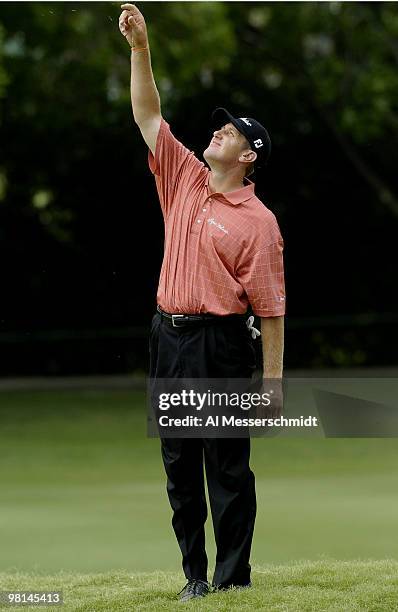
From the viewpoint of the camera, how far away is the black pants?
484 cm

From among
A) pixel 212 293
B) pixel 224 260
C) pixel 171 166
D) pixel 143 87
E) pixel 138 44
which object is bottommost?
pixel 212 293

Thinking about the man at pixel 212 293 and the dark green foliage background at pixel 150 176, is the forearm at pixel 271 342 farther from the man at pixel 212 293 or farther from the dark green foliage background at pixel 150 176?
the dark green foliage background at pixel 150 176

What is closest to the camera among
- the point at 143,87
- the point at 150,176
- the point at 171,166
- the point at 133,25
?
the point at 133,25

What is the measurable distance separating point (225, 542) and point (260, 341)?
2.85ft

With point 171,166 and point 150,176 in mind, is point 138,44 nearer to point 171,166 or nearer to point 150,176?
point 171,166

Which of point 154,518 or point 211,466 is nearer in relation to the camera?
point 211,466

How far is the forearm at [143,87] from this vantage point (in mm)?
4809

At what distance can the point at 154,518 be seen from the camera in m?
7.40

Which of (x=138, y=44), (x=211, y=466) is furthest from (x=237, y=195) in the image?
(x=211, y=466)

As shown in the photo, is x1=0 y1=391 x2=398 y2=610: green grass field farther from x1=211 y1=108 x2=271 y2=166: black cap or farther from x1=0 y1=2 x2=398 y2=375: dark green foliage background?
x1=0 y1=2 x2=398 y2=375: dark green foliage background

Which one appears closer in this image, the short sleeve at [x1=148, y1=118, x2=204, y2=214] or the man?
the man

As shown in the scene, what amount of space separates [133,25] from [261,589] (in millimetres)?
2308

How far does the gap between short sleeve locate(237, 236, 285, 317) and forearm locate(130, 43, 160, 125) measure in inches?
29.0

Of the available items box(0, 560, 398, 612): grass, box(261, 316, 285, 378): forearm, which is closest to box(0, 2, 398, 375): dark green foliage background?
box(0, 560, 398, 612): grass
